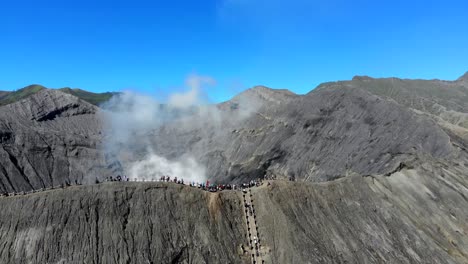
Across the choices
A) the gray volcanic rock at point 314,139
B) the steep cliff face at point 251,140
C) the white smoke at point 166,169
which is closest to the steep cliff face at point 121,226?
the gray volcanic rock at point 314,139

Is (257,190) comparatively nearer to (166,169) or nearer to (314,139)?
(314,139)

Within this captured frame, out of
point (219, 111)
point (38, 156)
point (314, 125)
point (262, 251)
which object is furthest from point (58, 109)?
point (262, 251)

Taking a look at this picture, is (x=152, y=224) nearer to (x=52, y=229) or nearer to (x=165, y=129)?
(x=52, y=229)

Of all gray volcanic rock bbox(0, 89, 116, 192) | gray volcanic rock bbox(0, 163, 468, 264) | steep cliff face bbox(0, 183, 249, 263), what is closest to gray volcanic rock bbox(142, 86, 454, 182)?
gray volcanic rock bbox(0, 163, 468, 264)

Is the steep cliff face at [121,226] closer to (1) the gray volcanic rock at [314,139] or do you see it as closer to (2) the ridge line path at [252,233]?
(2) the ridge line path at [252,233]

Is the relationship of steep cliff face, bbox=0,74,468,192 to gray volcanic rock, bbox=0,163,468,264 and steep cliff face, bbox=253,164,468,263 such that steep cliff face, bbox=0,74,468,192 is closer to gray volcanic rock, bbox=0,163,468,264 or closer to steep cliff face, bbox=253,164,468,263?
steep cliff face, bbox=253,164,468,263

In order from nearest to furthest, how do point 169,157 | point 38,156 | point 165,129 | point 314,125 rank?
point 38,156, point 314,125, point 169,157, point 165,129
